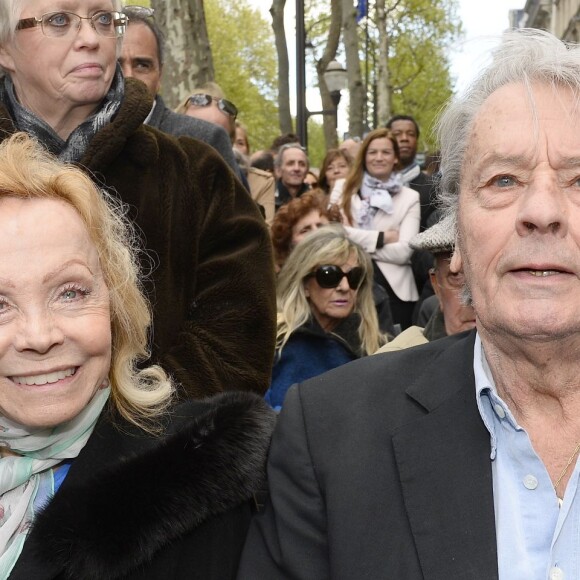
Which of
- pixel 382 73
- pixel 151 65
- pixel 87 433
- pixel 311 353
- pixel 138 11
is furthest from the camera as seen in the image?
pixel 382 73

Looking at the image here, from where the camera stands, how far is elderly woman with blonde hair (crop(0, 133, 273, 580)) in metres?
2.35

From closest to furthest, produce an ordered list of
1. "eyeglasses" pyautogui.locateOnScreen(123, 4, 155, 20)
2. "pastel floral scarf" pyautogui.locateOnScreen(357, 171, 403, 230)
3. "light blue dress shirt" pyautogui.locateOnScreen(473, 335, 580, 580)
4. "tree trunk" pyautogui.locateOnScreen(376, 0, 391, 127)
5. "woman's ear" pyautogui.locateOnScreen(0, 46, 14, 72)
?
1. "light blue dress shirt" pyautogui.locateOnScreen(473, 335, 580, 580)
2. "woman's ear" pyautogui.locateOnScreen(0, 46, 14, 72)
3. "eyeglasses" pyautogui.locateOnScreen(123, 4, 155, 20)
4. "pastel floral scarf" pyautogui.locateOnScreen(357, 171, 403, 230)
5. "tree trunk" pyautogui.locateOnScreen(376, 0, 391, 127)

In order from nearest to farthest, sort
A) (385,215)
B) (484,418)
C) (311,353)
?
(484,418)
(311,353)
(385,215)

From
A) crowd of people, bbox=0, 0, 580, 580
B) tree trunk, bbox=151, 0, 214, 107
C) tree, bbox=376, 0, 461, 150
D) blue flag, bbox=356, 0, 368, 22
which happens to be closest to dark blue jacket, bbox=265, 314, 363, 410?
crowd of people, bbox=0, 0, 580, 580

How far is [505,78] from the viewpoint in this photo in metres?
2.46

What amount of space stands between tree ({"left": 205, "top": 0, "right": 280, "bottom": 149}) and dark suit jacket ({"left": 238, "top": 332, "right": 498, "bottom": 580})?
41.8m

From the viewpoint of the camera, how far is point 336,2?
26531mm

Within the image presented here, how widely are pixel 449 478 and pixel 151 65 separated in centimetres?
318

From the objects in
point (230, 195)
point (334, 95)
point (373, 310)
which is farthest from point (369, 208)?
point (334, 95)

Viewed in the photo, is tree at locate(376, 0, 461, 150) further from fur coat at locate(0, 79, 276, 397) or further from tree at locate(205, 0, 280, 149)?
fur coat at locate(0, 79, 276, 397)

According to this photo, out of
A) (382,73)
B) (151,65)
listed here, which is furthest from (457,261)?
(382,73)

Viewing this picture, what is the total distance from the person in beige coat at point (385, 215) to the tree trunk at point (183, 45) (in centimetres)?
175

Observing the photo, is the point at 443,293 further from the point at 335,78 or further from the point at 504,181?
the point at 335,78

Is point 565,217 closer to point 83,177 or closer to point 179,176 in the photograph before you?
point 83,177
